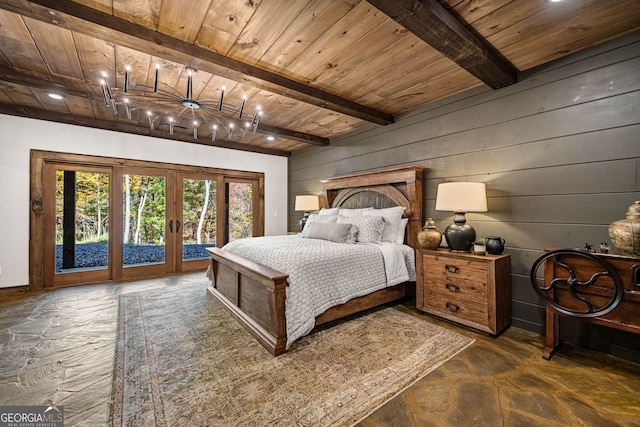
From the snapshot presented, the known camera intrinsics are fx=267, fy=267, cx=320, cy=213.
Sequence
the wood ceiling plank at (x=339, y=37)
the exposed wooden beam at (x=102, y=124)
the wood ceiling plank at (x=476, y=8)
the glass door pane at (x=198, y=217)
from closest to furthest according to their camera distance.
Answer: the wood ceiling plank at (x=476, y=8) < the wood ceiling plank at (x=339, y=37) < the exposed wooden beam at (x=102, y=124) < the glass door pane at (x=198, y=217)

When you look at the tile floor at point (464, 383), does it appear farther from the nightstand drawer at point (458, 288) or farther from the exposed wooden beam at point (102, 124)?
the exposed wooden beam at point (102, 124)

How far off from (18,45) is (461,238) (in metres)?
4.25

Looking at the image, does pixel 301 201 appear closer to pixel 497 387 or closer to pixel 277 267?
pixel 277 267

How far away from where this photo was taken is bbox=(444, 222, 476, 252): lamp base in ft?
8.74

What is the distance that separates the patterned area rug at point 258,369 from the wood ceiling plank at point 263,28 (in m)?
2.49

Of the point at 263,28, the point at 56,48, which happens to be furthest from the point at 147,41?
the point at 56,48

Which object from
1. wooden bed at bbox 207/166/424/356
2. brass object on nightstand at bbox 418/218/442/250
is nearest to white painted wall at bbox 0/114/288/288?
wooden bed at bbox 207/166/424/356

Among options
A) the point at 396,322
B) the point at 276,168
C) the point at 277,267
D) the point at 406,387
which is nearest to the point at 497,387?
the point at 406,387

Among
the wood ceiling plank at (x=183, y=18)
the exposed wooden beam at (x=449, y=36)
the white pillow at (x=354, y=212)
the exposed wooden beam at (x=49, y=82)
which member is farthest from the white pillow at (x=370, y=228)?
the exposed wooden beam at (x=49, y=82)

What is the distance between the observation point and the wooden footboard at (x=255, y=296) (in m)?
2.10

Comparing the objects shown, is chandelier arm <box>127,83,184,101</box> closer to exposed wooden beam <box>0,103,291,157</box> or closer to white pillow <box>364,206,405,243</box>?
exposed wooden beam <box>0,103,291,157</box>

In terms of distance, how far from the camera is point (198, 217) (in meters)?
5.13

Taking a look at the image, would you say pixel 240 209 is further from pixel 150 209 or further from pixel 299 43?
pixel 299 43

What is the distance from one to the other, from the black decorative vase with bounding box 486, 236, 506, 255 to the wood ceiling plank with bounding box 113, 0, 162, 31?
3.26 metres
